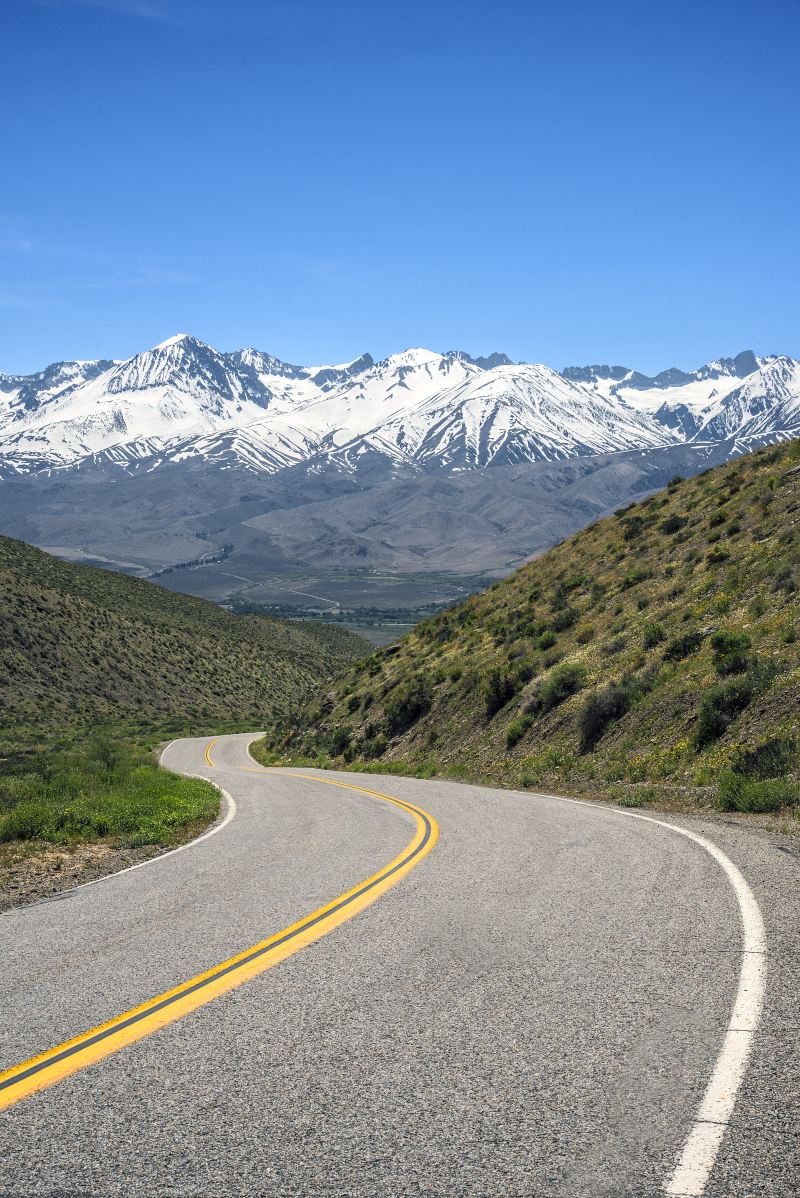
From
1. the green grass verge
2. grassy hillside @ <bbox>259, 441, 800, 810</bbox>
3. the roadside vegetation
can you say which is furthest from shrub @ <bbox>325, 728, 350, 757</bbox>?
the green grass verge

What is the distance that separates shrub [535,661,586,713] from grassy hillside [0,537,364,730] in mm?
45988

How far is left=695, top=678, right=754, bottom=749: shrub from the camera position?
19.6 metres

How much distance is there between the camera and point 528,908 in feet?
26.8

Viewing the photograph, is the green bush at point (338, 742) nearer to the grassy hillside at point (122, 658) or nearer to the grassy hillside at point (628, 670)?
the grassy hillside at point (628, 670)

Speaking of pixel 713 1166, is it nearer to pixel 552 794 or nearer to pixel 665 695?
pixel 552 794

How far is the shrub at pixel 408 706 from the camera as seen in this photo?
37.6 meters

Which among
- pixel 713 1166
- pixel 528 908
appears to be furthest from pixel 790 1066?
pixel 528 908

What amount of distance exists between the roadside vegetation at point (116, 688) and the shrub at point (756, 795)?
9.58m

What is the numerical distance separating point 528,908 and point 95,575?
10231 cm

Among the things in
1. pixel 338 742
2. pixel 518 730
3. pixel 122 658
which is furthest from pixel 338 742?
pixel 122 658

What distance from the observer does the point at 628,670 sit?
26.1 metres

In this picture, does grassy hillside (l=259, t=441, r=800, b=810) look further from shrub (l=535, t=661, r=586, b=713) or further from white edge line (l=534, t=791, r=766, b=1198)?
white edge line (l=534, t=791, r=766, b=1198)

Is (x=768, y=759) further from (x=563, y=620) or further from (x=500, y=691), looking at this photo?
(x=563, y=620)

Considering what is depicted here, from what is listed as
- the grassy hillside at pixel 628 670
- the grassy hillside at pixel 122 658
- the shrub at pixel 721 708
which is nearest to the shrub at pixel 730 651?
the grassy hillside at pixel 628 670
